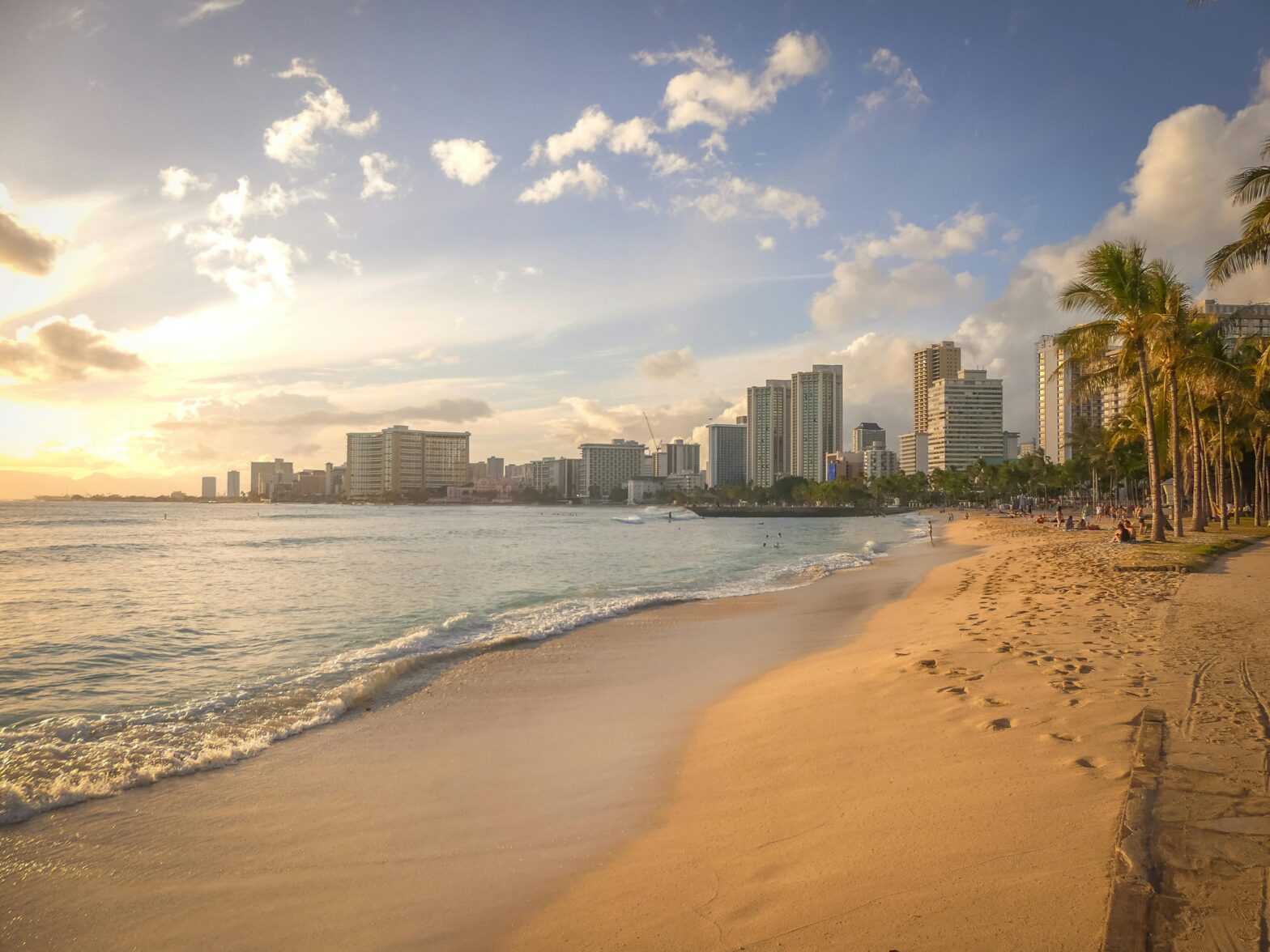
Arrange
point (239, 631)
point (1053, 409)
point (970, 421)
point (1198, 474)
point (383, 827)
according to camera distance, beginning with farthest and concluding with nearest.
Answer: point (970, 421)
point (1053, 409)
point (1198, 474)
point (239, 631)
point (383, 827)

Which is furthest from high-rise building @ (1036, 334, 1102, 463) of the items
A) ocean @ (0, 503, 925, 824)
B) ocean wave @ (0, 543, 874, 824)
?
ocean wave @ (0, 543, 874, 824)

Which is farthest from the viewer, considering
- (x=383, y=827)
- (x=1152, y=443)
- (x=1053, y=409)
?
(x=1053, y=409)

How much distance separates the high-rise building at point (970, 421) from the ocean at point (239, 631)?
154109 mm

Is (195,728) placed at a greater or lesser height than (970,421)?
Answer: lesser

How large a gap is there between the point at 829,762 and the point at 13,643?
14.8m

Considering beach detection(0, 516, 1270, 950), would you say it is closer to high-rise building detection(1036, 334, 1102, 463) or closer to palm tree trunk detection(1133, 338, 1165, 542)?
palm tree trunk detection(1133, 338, 1165, 542)

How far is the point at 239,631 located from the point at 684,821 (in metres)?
12.4

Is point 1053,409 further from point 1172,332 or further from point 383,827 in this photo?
point 383,827

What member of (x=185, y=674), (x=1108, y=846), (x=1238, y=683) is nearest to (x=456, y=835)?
(x=1108, y=846)

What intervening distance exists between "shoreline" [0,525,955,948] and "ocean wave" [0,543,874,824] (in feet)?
0.91

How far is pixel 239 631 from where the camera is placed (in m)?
14.0

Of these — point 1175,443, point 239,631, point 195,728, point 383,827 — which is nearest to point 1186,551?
point 1175,443

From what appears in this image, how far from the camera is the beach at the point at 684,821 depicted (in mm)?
3404

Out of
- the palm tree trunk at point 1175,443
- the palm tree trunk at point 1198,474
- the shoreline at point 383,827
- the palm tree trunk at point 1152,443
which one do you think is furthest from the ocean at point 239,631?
the palm tree trunk at point 1198,474
